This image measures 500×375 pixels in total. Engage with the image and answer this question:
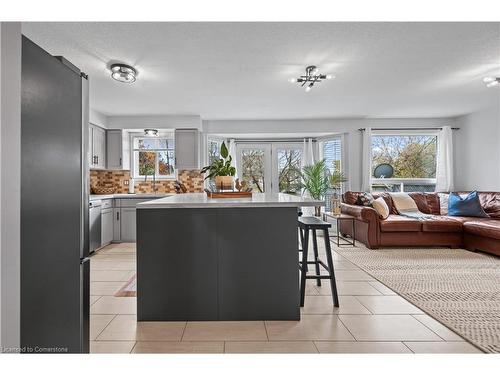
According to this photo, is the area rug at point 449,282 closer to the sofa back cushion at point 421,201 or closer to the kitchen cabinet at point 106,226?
the sofa back cushion at point 421,201

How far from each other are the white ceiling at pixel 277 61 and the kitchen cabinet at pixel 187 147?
642 mm

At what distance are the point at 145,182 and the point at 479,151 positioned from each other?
6.41 m

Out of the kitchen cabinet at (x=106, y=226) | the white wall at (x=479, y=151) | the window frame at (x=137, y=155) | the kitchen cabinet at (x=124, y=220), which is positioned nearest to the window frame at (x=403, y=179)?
the white wall at (x=479, y=151)

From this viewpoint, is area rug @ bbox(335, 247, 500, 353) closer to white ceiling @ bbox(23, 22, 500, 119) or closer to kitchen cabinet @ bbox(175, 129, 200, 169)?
white ceiling @ bbox(23, 22, 500, 119)

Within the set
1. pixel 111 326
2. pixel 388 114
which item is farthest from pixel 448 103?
pixel 111 326

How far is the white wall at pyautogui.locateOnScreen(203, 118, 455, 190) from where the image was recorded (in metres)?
6.08

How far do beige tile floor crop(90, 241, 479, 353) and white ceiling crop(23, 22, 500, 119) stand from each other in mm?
2328

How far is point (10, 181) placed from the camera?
92cm

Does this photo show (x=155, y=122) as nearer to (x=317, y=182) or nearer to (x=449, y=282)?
(x=317, y=182)

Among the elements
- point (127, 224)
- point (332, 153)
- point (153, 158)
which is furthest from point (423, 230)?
point (153, 158)

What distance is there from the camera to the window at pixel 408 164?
20.3 ft

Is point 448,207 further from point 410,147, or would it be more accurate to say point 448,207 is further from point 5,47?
point 5,47

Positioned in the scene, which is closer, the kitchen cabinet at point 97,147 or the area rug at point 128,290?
the area rug at point 128,290

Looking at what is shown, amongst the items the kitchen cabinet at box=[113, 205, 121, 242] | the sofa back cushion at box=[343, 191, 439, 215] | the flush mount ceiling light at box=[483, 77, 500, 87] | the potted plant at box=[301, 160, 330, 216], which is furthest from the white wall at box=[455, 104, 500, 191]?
the kitchen cabinet at box=[113, 205, 121, 242]
